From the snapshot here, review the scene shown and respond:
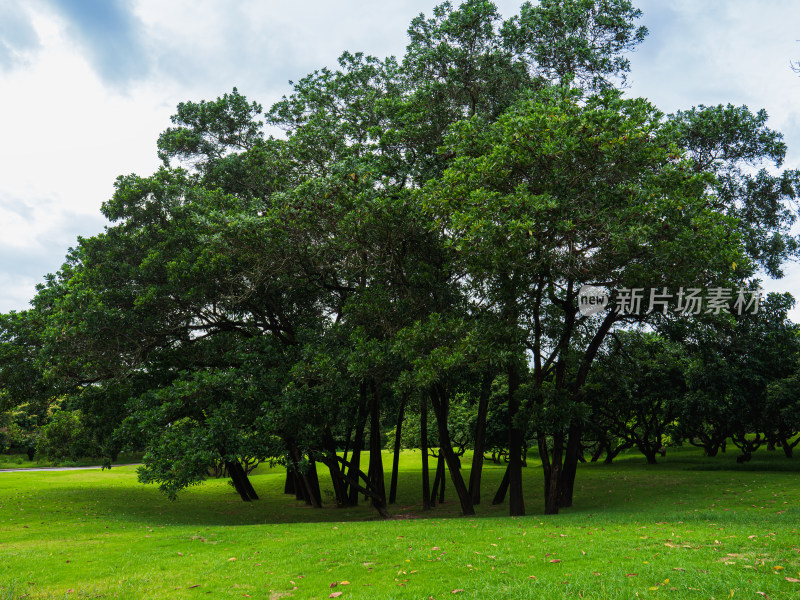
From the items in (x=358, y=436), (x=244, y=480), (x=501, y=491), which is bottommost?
(x=501, y=491)

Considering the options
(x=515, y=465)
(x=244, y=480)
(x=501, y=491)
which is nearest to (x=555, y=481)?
(x=515, y=465)

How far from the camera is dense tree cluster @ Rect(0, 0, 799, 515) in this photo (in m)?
13.1

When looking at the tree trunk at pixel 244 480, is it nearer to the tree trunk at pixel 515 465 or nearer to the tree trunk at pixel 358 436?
the tree trunk at pixel 358 436

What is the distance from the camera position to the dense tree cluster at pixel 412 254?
1309cm

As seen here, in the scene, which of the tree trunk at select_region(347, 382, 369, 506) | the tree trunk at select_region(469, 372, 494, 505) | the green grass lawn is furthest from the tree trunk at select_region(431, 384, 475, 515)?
the green grass lawn

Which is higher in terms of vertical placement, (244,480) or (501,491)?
(244,480)

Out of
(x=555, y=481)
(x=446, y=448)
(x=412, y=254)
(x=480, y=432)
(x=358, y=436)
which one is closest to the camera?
(x=412, y=254)

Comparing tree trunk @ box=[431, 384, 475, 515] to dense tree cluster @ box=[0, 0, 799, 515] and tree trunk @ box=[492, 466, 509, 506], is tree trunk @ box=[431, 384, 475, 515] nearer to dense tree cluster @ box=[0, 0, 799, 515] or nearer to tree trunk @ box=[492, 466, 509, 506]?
dense tree cluster @ box=[0, 0, 799, 515]

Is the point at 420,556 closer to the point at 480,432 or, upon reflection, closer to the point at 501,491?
the point at 480,432

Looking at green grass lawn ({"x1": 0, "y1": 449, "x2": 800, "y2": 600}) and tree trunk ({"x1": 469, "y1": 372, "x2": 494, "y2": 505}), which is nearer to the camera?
green grass lawn ({"x1": 0, "y1": 449, "x2": 800, "y2": 600})

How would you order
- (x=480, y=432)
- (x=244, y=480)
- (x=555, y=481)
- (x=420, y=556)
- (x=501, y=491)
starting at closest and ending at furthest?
(x=420, y=556), (x=555, y=481), (x=480, y=432), (x=501, y=491), (x=244, y=480)

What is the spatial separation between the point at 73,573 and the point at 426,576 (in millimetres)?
6054

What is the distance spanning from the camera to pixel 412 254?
16375 mm

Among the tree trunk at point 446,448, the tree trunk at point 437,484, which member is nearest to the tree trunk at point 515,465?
the tree trunk at point 446,448
